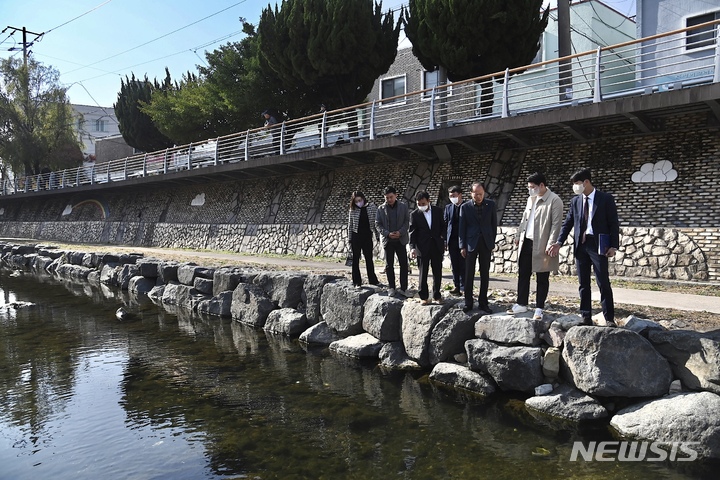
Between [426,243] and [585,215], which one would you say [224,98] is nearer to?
[426,243]

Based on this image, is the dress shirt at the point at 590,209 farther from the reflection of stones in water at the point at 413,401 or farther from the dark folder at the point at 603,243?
the reflection of stones in water at the point at 413,401

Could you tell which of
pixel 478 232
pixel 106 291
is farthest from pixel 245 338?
pixel 106 291

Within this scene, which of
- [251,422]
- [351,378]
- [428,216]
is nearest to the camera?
[251,422]

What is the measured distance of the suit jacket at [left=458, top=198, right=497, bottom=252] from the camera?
660cm

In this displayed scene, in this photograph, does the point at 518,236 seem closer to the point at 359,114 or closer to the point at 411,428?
the point at 411,428

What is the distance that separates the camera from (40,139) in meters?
37.1

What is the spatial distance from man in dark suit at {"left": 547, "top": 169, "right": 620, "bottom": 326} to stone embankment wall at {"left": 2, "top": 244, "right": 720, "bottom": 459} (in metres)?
0.32

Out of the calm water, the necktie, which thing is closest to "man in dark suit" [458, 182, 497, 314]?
the necktie

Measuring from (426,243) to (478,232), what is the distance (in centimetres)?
104

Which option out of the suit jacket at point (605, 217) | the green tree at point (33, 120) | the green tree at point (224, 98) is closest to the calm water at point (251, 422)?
the suit jacket at point (605, 217)

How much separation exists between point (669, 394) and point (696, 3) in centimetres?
1414

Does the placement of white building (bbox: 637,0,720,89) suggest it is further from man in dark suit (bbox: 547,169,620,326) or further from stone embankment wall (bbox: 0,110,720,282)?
man in dark suit (bbox: 547,169,620,326)

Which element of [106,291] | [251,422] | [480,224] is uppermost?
[480,224]

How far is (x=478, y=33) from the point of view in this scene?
610 inches
